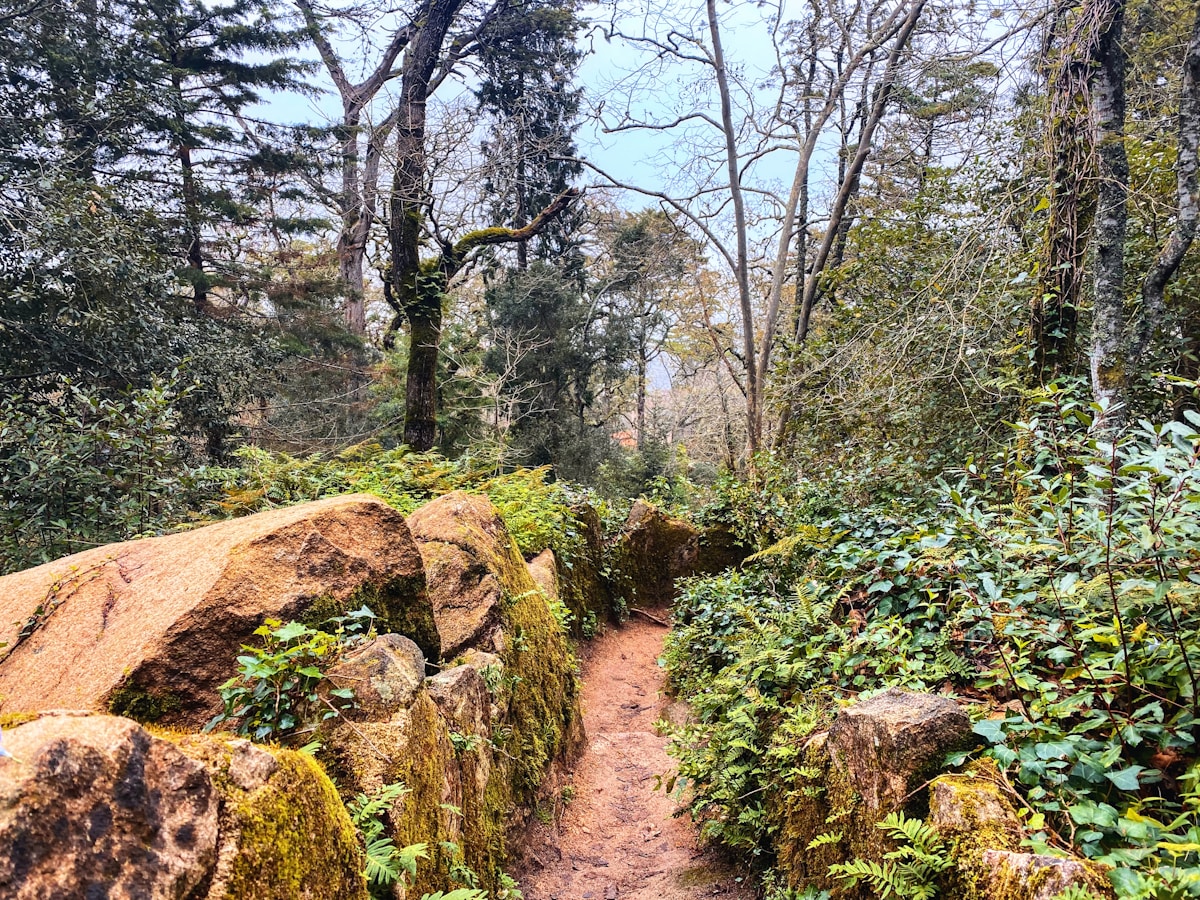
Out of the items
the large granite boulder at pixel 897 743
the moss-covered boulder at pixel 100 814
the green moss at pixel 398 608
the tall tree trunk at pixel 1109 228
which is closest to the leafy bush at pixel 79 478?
the green moss at pixel 398 608

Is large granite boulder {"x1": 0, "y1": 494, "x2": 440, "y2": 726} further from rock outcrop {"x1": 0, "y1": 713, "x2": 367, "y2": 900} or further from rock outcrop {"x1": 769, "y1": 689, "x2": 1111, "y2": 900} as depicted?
rock outcrop {"x1": 769, "y1": 689, "x2": 1111, "y2": 900}

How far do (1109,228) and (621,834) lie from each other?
19.7 feet

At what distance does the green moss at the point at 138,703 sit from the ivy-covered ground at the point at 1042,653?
303cm

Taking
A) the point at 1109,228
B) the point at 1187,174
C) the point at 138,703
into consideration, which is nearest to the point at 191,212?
the point at 138,703

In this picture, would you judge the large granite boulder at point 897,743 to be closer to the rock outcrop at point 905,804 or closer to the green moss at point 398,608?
the rock outcrop at point 905,804

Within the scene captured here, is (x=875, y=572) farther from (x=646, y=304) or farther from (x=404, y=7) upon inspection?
(x=646, y=304)

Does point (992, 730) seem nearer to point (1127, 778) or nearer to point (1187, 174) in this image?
point (1127, 778)

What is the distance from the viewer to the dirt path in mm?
3963

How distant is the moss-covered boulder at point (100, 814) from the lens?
0.98 m

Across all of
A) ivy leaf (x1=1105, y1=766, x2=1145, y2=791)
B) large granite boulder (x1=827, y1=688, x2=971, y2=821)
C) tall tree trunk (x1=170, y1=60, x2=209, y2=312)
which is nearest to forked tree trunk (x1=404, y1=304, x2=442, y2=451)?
tall tree trunk (x1=170, y1=60, x2=209, y2=312)

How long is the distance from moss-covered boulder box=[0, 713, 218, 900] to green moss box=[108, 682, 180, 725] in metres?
1.17

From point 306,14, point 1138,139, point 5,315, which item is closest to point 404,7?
point 306,14

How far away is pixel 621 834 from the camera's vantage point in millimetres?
4812

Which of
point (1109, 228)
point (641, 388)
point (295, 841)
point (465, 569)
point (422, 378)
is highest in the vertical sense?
point (641, 388)
